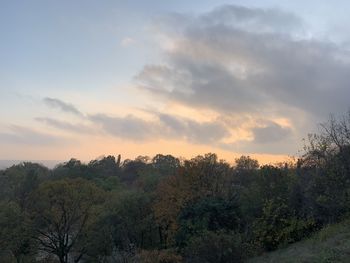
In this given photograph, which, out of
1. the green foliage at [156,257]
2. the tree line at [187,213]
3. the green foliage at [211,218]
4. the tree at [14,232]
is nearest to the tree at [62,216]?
the tree line at [187,213]

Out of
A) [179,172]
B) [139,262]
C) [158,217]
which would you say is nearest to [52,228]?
[158,217]

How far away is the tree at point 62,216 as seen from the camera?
44.9m

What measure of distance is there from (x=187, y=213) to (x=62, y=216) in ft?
56.9

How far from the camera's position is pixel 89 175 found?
80.3 metres

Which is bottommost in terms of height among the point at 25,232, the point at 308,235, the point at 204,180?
the point at 25,232

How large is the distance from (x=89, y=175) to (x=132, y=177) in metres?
32.5

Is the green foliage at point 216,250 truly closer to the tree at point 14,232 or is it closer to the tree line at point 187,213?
the tree line at point 187,213

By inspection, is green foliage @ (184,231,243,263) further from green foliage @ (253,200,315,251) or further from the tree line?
green foliage @ (253,200,315,251)

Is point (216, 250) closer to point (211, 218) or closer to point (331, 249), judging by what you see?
point (331, 249)

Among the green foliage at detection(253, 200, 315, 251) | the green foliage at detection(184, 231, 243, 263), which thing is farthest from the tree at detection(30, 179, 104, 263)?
the green foliage at detection(184, 231, 243, 263)

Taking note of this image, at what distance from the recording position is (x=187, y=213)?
35438 mm

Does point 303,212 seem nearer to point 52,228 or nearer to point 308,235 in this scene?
point 308,235

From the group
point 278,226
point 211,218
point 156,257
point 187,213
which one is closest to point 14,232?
point 187,213

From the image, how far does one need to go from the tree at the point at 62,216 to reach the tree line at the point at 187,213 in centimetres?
11
